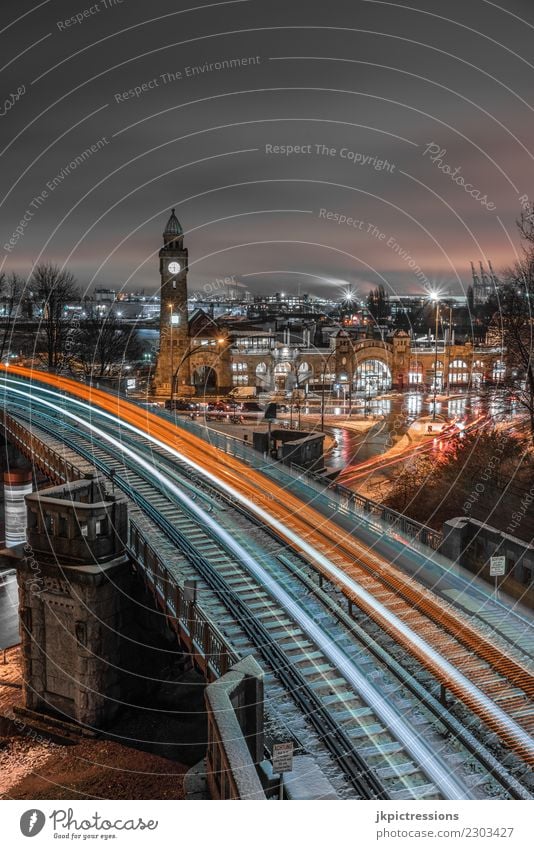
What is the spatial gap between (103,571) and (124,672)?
11.1 ft

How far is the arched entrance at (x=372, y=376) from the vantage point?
8450 cm

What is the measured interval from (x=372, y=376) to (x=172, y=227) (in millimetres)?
31818

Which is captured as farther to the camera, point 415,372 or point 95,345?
point 415,372

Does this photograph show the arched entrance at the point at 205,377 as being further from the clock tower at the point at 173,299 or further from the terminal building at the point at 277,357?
the clock tower at the point at 173,299

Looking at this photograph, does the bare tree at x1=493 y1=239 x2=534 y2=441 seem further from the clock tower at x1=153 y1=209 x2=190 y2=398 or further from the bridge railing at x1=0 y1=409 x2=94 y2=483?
the clock tower at x1=153 y1=209 x2=190 y2=398

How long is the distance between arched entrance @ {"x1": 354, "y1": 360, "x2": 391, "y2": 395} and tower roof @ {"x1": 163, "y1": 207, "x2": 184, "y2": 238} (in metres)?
28.6

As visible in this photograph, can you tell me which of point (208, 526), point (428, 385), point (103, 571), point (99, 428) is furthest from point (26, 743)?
point (428, 385)

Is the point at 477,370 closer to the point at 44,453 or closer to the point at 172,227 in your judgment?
the point at 172,227

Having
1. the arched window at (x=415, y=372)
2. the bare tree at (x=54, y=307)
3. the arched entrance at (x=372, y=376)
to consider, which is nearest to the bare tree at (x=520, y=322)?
the bare tree at (x=54, y=307)

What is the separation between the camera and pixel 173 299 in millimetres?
78438

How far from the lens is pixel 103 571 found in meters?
17.1

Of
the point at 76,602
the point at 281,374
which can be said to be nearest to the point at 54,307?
the point at 281,374

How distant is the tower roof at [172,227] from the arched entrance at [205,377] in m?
16.5
